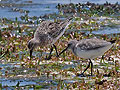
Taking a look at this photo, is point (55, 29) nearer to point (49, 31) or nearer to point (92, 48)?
point (49, 31)

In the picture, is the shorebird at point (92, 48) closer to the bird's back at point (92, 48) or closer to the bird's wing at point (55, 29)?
the bird's back at point (92, 48)

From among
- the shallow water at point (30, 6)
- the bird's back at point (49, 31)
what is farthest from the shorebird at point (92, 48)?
the shallow water at point (30, 6)

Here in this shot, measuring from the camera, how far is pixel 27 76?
1038 cm

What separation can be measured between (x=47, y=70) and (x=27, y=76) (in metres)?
0.76

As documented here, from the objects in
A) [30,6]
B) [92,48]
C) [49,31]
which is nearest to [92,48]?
[92,48]

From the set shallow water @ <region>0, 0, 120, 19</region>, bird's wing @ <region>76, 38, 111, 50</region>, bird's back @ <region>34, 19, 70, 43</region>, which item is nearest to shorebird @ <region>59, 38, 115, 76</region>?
bird's wing @ <region>76, 38, 111, 50</region>

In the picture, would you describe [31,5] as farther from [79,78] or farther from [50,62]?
[79,78]

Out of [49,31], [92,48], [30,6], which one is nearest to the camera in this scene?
[92,48]

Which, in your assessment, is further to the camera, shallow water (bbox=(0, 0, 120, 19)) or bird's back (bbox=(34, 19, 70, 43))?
shallow water (bbox=(0, 0, 120, 19))

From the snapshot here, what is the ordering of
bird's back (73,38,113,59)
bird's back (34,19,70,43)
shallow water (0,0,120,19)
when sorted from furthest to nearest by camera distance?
shallow water (0,0,120,19)
bird's back (34,19,70,43)
bird's back (73,38,113,59)

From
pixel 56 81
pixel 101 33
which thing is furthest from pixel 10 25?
pixel 56 81

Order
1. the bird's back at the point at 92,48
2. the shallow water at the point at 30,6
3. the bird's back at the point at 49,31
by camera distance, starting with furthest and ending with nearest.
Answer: the shallow water at the point at 30,6, the bird's back at the point at 49,31, the bird's back at the point at 92,48

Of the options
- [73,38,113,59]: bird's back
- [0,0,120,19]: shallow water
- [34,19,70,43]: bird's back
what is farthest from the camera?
[0,0,120,19]: shallow water

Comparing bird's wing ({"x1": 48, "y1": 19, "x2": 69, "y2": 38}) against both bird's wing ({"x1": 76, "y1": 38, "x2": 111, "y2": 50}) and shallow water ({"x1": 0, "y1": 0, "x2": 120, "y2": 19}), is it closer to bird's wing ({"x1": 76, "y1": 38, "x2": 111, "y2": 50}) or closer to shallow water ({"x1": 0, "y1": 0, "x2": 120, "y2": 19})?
bird's wing ({"x1": 76, "y1": 38, "x2": 111, "y2": 50})
